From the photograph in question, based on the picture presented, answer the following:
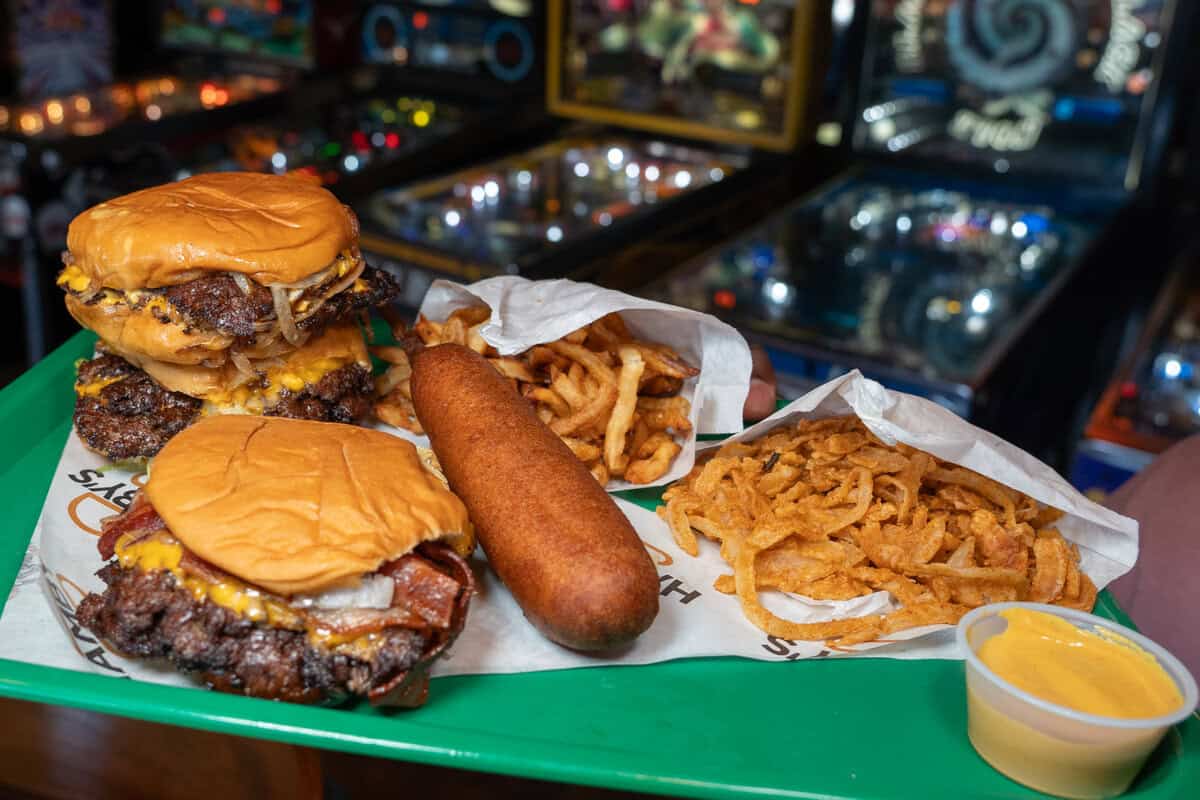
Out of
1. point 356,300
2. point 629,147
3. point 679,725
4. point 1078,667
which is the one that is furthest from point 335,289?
point 629,147

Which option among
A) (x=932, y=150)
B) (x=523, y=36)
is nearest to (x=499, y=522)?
(x=932, y=150)

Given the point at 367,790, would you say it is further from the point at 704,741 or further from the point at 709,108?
the point at 709,108

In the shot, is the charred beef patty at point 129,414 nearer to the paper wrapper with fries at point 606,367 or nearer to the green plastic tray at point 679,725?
the green plastic tray at point 679,725

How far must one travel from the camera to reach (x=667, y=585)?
6.63ft

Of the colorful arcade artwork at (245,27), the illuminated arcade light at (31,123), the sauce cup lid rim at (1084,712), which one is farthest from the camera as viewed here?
the colorful arcade artwork at (245,27)

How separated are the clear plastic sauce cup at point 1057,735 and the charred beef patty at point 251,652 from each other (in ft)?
2.69

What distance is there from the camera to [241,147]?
5.37 m

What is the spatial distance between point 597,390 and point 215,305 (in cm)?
77

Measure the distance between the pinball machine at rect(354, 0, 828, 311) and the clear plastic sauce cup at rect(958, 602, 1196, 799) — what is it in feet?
9.09

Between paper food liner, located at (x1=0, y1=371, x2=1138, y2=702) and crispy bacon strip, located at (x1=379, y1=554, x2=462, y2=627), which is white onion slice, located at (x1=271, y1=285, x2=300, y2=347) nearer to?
paper food liner, located at (x1=0, y1=371, x2=1138, y2=702)

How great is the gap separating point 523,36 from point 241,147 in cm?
149

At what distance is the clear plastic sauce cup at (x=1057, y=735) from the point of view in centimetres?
151

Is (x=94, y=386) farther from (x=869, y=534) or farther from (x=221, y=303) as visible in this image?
(x=869, y=534)

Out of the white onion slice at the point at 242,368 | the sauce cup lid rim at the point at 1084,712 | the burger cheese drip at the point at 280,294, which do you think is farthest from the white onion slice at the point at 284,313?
the sauce cup lid rim at the point at 1084,712
